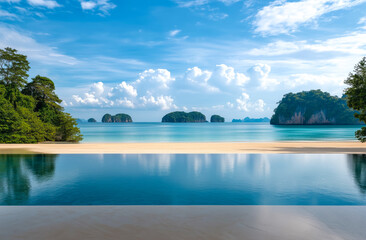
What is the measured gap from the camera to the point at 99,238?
4.52m

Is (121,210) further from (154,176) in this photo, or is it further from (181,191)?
(154,176)

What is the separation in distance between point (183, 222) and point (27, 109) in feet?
99.3

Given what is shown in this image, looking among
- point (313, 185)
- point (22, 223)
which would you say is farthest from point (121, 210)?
point (313, 185)

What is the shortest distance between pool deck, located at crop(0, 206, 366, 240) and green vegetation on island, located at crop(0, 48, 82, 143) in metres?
24.7

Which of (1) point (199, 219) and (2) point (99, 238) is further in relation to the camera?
(1) point (199, 219)

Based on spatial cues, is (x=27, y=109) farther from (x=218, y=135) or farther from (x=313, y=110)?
(x=313, y=110)

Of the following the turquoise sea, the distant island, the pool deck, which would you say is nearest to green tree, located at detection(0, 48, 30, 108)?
the turquoise sea

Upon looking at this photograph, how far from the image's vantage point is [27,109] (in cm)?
2970

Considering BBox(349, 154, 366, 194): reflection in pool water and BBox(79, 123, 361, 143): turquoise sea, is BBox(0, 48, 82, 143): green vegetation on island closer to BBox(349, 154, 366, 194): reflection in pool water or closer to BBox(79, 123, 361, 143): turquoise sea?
BBox(79, 123, 361, 143): turquoise sea

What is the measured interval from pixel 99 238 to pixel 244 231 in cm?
258

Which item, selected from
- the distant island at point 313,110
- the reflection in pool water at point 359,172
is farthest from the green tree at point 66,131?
the distant island at point 313,110

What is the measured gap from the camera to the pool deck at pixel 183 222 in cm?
464

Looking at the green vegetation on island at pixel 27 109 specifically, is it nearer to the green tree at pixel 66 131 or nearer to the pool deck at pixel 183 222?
the green tree at pixel 66 131

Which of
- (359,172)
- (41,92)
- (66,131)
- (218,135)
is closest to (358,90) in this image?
(359,172)
